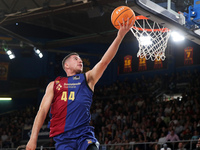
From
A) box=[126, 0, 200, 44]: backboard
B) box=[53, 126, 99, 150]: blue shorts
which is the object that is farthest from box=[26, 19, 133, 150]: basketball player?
box=[126, 0, 200, 44]: backboard

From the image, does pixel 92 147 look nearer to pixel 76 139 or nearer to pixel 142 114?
pixel 76 139

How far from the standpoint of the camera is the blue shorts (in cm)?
323

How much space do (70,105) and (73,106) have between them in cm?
4

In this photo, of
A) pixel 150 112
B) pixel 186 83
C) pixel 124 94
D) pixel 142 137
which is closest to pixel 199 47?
pixel 186 83

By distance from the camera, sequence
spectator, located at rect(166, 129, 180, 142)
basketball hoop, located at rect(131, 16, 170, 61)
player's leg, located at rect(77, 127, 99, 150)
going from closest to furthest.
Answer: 1. player's leg, located at rect(77, 127, 99, 150)
2. basketball hoop, located at rect(131, 16, 170, 61)
3. spectator, located at rect(166, 129, 180, 142)

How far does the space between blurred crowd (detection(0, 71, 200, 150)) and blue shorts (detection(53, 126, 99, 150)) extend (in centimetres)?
714

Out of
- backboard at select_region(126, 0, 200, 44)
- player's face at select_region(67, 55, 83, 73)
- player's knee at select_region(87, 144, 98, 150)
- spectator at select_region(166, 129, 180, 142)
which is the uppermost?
backboard at select_region(126, 0, 200, 44)

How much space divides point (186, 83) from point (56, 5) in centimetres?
842

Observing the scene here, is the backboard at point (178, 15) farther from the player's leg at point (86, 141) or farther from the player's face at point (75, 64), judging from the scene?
the player's leg at point (86, 141)

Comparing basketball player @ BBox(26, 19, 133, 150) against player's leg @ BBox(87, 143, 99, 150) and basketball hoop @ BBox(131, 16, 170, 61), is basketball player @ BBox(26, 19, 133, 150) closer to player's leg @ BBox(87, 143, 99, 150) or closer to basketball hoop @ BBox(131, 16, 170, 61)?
player's leg @ BBox(87, 143, 99, 150)

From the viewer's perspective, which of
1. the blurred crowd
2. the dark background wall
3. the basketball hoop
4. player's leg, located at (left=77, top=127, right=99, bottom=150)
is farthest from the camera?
the dark background wall

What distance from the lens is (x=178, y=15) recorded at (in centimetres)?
756

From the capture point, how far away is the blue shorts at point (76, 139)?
3.23 meters

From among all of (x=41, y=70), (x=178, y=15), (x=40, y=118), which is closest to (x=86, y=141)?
(x=40, y=118)
